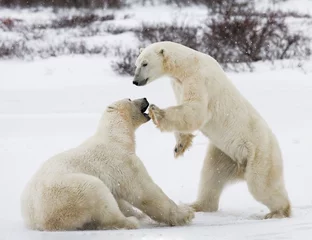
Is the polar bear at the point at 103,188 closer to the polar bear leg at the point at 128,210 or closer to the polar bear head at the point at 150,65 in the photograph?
the polar bear leg at the point at 128,210

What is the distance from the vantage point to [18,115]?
8234 millimetres

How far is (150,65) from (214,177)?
87 cm

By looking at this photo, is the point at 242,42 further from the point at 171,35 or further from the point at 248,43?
the point at 171,35

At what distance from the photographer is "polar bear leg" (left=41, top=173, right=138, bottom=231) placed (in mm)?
3289

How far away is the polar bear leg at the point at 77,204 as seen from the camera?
3.29 metres

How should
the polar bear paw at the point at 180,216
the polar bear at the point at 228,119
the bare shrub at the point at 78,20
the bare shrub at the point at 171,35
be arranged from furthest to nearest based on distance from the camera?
the bare shrub at the point at 78,20 < the bare shrub at the point at 171,35 < the polar bear at the point at 228,119 < the polar bear paw at the point at 180,216

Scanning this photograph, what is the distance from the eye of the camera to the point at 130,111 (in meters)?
3.95

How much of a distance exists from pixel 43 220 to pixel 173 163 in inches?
94.7

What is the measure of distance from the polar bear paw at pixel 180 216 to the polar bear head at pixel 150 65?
0.85m

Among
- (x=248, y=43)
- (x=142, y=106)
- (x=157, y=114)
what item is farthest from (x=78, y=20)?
(x=157, y=114)

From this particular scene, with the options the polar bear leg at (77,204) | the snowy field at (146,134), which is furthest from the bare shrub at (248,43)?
the polar bear leg at (77,204)

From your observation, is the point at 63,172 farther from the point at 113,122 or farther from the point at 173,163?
the point at 173,163

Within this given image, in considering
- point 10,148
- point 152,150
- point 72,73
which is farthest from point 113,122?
point 72,73

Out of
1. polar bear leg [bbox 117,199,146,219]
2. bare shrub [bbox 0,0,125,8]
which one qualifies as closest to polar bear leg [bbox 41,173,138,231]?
polar bear leg [bbox 117,199,146,219]
